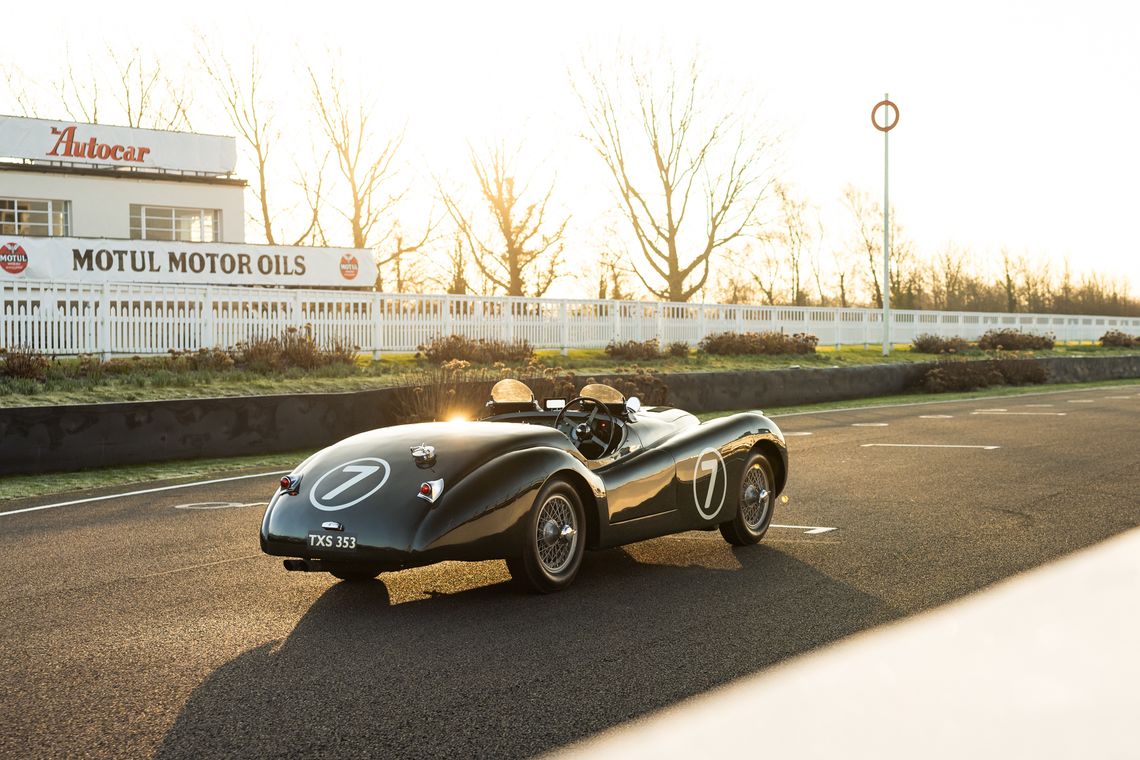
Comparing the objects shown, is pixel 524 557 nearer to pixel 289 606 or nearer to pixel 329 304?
pixel 289 606

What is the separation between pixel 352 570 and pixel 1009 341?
1651 inches

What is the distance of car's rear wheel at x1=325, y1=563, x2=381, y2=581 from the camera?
240 inches

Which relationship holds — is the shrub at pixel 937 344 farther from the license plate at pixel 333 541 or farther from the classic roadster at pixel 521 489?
the license plate at pixel 333 541

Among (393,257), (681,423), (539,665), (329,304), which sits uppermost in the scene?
(393,257)

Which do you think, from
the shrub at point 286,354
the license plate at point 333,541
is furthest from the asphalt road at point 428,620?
the shrub at point 286,354

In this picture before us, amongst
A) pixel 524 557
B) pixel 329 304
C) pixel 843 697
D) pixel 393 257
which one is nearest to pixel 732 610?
pixel 524 557

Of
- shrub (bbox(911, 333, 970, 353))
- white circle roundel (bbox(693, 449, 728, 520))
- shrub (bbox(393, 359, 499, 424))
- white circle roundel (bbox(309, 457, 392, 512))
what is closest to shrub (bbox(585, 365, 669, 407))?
shrub (bbox(393, 359, 499, 424))

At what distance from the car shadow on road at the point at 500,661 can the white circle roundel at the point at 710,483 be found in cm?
60

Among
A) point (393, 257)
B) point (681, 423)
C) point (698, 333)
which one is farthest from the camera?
point (393, 257)

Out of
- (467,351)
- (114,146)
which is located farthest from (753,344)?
(114,146)

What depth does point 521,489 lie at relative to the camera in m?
6.40

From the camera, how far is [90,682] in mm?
5008

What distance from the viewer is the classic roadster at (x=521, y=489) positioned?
20.1 ft

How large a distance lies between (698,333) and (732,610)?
27.2 meters
